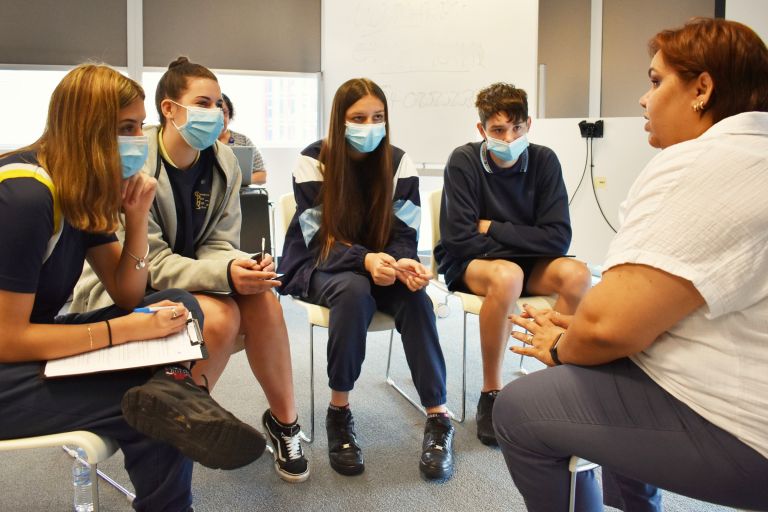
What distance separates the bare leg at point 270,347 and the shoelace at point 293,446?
51 millimetres

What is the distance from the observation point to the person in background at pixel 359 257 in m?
2.10

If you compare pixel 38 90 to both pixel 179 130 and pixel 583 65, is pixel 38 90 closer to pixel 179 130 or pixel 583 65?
pixel 179 130

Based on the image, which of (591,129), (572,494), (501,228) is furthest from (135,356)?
(591,129)

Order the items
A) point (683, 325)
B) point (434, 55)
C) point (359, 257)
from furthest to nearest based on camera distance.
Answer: point (434, 55) < point (359, 257) < point (683, 325)

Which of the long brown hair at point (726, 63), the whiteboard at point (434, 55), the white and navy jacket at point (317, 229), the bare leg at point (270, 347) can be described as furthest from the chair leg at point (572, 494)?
the whiteboard at point (434, 55)

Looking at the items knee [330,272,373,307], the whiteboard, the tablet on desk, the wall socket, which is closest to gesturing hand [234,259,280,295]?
knee [330,272,373,307]

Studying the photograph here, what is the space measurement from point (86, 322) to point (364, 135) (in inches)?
45.3

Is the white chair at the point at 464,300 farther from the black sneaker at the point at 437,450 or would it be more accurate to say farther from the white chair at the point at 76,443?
the white chair at the point at 76,443

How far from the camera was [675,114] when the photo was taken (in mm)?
1281

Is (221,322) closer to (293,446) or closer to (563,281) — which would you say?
(293,446)

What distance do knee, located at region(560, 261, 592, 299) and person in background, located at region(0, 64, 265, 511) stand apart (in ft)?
4.35

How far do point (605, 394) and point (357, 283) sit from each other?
1055 millimetres

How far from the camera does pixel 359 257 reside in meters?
2.22

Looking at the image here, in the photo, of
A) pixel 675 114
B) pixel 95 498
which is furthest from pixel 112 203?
pixel 675 114
